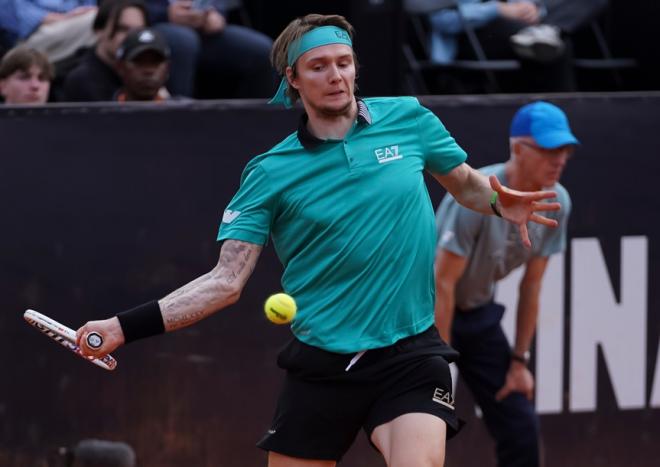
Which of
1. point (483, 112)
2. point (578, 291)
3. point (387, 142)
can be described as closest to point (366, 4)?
point (483, 112)

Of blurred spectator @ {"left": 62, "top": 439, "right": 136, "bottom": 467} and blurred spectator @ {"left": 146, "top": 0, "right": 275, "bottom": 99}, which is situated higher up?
blurred spectator @ {"left": 146, "top": 0, "right": 275, "bottom": 99}

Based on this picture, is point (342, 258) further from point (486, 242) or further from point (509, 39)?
point (509, 39)

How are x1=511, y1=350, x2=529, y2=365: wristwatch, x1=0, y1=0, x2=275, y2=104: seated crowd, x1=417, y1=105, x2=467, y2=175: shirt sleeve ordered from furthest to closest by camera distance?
x1=0, y1=0, x2=275, y2=104: seated crowd < x1=511, y1=350, x2=529, y2=365: wristwatch < x1=417, y1=105, x2=467, y2=175: shirt sleeve

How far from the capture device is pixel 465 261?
609cm

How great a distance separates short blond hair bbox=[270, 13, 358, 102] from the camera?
4715 millimetres

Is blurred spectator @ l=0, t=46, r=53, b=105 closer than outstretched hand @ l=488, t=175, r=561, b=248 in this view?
No

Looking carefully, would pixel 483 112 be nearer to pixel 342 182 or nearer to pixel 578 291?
pixel 578 291

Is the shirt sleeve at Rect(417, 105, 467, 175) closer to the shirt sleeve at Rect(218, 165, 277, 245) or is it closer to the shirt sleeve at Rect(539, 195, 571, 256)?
the shirt sleeve at Rect(218, 165, 277, 245)

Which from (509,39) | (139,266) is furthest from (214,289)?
(509,39)

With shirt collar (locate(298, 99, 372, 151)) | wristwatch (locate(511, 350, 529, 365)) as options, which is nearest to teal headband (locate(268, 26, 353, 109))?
shirt collar (locate(298, 99, 372, 151))

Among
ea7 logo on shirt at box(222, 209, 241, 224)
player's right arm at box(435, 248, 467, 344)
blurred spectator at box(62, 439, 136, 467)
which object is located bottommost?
blurred spectator at box(62, 439, 136, 467)

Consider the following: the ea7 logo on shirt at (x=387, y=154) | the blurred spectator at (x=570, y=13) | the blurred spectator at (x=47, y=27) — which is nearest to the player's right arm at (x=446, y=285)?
the ea7 logo on shirt at (x=387, y=154)

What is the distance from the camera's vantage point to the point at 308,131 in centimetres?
473

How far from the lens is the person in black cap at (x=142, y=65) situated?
7035mm
